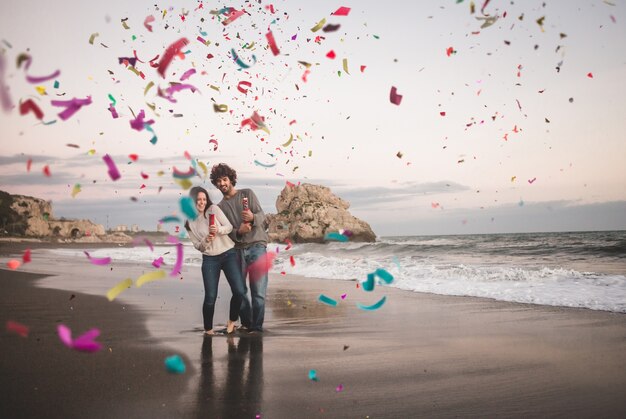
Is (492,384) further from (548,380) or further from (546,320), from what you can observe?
(546,320)

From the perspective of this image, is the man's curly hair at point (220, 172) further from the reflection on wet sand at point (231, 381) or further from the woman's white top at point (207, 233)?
the reflection on wet sand at point (231, 381)

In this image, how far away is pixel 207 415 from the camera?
3.11 metres

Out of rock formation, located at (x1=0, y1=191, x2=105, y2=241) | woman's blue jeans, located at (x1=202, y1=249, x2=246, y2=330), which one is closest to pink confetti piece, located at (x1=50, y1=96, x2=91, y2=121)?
woman's blue jeans, located at (x1=202, y1=249, x2=246, y2=330)

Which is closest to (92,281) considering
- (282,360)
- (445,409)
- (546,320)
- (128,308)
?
(128,308)

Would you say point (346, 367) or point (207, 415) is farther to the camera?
point (346, 367)

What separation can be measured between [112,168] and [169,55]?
1379mm

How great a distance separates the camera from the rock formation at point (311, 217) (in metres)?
37.0

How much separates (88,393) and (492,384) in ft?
9.47

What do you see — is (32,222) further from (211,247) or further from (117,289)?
(117,289)

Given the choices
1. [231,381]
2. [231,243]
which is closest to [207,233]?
[231,243]

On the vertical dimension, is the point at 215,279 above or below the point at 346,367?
above

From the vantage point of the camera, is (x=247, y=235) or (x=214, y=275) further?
(x=247, y=235)

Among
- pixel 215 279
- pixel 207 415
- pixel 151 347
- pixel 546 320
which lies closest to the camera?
pixel 207 415

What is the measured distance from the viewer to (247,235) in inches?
239
